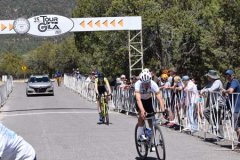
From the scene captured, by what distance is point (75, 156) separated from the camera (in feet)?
35.3

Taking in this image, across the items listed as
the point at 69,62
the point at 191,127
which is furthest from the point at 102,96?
the point at 69,62

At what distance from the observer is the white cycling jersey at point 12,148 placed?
14.3ft

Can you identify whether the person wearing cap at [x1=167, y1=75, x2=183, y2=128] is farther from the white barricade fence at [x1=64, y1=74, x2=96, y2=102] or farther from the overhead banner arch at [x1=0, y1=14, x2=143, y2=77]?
the white barricade fence at [x1=64, y1=74, x2=96, y2=102]

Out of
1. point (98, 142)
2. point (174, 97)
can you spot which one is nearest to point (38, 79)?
point (174, 97)

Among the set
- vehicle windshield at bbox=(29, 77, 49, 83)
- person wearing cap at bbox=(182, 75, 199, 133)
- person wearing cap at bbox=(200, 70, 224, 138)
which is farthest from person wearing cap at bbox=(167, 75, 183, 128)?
vehicle windshield at bbox=(29, 77, 49, 83)

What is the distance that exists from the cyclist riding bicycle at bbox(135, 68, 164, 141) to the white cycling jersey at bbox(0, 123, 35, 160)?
5.14 m

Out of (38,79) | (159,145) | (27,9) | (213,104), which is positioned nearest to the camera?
(159,145)

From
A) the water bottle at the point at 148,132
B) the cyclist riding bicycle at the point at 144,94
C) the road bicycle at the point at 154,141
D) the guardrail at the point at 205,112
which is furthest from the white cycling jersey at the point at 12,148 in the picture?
the guardrail at the point at 205,112

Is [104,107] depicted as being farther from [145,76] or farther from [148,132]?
[145,76]

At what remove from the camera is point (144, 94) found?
33.1 ft

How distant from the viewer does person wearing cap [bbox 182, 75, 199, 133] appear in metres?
14.1

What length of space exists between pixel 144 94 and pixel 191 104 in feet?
14.3

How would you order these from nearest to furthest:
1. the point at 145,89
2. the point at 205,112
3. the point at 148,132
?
the point at 148,132
the point at 145,89
the point at 205,112

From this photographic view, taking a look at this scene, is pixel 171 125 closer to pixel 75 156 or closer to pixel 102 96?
pixel 102 96
